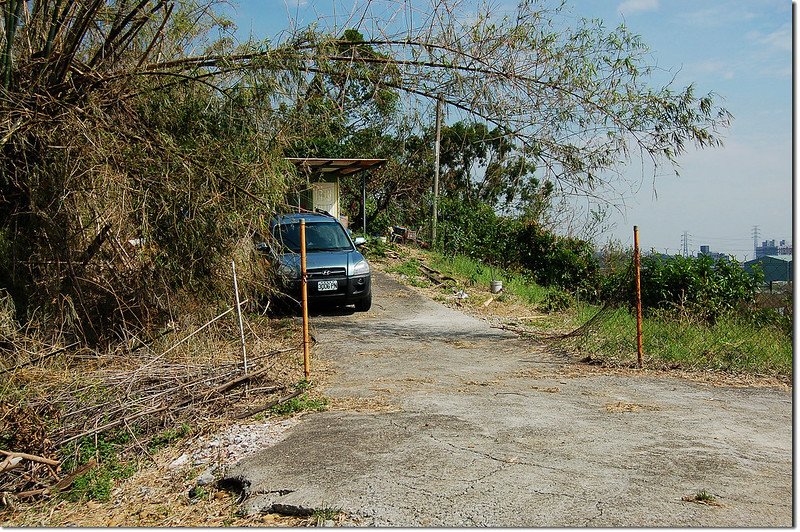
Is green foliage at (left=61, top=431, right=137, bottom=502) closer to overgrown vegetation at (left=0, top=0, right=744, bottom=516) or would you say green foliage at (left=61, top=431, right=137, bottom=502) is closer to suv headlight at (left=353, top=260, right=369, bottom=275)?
overgrown vegetation at (left=0, top=0, right=744, bottom=516)

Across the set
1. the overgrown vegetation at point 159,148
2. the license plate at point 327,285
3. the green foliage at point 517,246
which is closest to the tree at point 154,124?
the overgrown vegetation at point 159,148

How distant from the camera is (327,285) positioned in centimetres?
1365

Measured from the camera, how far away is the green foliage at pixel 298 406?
7.22m

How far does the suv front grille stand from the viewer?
44.5 feet

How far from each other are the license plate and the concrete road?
4258 millimetres

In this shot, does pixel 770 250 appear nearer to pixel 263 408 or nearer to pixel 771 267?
pixel 771 267

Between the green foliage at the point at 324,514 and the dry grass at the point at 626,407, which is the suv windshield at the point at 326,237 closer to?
the dry grass at the point at 626,407

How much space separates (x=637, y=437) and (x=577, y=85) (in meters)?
5.45

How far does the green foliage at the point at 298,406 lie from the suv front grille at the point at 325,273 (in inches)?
242

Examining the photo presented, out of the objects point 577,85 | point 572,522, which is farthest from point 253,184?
point 572,522

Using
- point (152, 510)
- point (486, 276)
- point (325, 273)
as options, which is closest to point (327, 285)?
point (325, 273)

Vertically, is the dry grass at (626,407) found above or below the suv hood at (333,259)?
below

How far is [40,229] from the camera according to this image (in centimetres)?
864

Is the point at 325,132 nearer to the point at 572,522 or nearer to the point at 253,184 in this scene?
the point at 253,184
